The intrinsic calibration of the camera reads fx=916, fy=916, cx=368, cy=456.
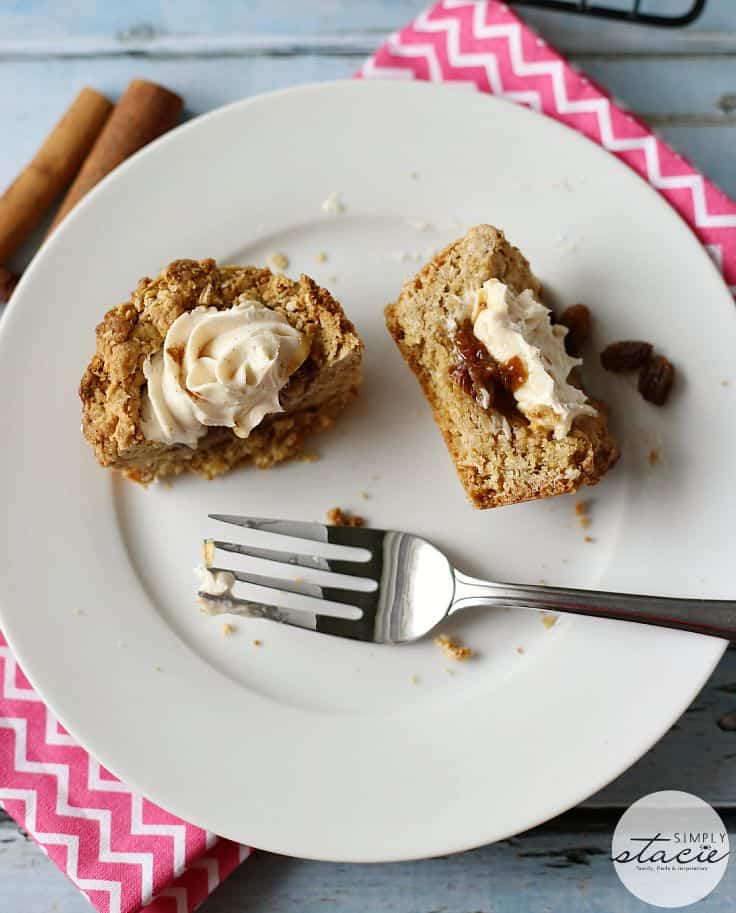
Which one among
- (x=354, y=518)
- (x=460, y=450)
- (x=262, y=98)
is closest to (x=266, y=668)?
(x=354, y=518)

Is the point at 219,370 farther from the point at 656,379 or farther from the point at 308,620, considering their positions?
the point at 656,379

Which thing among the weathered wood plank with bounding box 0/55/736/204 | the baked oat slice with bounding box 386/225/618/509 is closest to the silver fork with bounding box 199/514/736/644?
the baked oat slice with bounding box 386/225/618/509

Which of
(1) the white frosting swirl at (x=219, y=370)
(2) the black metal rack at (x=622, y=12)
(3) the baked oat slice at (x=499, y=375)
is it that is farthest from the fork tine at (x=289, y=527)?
(2) the black metal rack at (x=622, y=12)

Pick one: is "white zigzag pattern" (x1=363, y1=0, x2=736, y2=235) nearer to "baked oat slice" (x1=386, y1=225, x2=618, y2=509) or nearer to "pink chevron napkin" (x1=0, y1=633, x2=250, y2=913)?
"baked oat slice" (x1=386, y1=225, x2=618, y2=509)

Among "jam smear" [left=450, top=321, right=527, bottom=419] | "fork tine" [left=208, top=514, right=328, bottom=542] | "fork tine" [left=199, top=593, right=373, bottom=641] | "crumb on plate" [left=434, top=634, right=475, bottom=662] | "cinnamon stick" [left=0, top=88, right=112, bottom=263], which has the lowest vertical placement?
"crumb on plate" [left=434, top=634, right=475, bottom=662]

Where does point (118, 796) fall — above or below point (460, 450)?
below

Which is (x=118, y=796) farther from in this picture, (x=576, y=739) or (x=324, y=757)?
(x=576, y=739)
